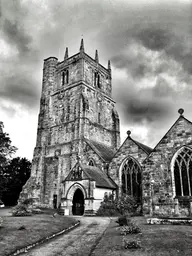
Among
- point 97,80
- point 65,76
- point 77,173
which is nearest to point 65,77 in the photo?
point 65,76

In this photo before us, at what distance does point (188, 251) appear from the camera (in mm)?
7629

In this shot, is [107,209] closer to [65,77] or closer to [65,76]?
[65,77]

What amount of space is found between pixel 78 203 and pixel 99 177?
3820mm

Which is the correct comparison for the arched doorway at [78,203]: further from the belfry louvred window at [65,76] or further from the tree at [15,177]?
the tree at [15,177]

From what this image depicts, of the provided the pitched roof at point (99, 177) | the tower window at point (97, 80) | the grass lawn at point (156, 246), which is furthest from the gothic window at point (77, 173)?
the tower window at point (97, 80)

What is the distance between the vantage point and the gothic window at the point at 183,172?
887 inches

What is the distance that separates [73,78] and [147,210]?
89.7 feet

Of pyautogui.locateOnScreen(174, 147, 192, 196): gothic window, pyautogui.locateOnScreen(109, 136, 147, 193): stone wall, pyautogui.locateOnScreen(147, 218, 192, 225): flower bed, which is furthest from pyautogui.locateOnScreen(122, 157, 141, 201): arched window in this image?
pyautogui.locateOnScreen(147, 218, 192, 225): flower bed

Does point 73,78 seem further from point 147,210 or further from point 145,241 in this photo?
point 145,241

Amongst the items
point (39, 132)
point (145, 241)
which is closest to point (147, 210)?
point (145, 241)

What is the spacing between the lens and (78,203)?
85.6 ft

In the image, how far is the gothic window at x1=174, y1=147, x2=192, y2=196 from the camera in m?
22.5

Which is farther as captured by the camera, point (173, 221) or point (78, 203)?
point (78, 203)

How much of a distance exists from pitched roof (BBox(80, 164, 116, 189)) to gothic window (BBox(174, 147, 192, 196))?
25.7ft
